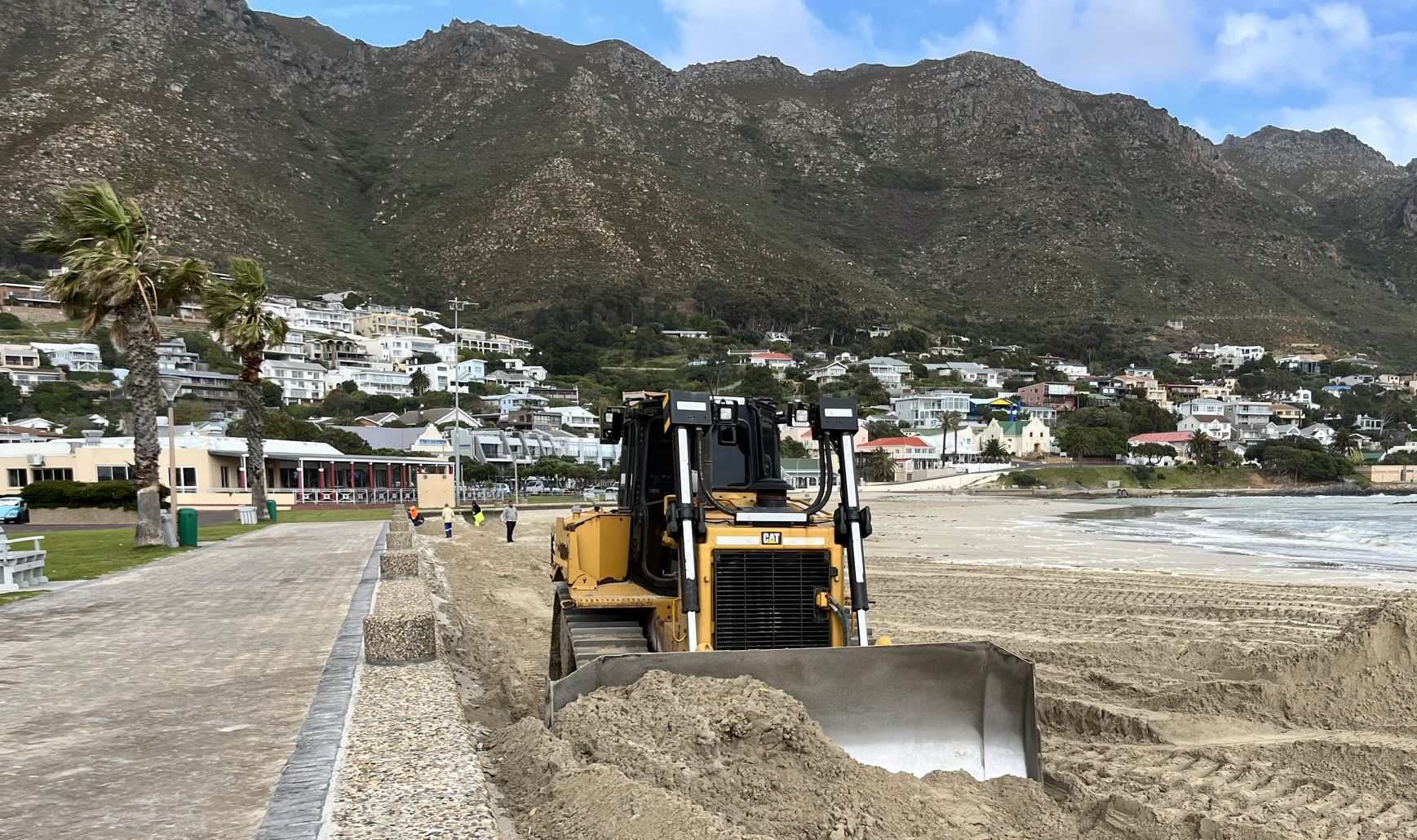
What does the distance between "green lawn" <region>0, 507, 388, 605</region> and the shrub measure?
12.2ft

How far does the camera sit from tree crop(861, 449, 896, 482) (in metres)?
94.6

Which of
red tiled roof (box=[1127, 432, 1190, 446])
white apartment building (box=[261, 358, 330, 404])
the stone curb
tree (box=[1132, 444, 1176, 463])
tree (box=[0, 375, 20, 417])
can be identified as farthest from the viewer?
white apartment building (box=[261, 358, 330, 404])

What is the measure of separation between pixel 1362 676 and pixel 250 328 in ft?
108

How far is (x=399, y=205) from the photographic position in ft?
470

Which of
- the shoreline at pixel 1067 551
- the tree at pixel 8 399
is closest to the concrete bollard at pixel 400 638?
the shoreline at pixel 1067 551

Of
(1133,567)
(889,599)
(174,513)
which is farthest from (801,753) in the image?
(174,513)

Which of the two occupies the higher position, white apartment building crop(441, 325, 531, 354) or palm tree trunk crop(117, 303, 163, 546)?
white apartment building crop(441, 325, 531, 354)

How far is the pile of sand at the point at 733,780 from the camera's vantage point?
4.74 metres

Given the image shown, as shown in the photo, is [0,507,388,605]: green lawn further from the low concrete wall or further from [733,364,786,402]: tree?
[733,364,786,402]: tree

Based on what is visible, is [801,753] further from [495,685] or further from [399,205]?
[399,205]

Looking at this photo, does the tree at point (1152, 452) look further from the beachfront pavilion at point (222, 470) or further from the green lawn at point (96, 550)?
the green lawn at point (96, 550)

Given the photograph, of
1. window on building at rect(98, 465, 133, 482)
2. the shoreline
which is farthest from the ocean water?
window on building at rect(98, 465, 133, 482)

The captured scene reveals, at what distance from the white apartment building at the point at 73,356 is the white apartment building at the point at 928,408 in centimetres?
9322

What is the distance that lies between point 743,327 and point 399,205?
55.0 meters
